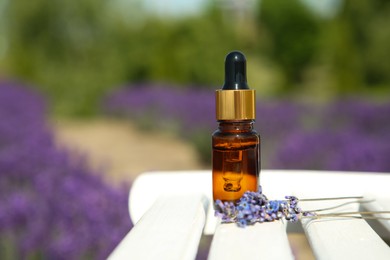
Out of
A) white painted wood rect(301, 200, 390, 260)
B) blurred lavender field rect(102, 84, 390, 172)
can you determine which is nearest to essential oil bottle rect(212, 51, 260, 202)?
white painted wood rect(301, 200, 390, 260)

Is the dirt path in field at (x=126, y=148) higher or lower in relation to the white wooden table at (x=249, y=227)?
lower

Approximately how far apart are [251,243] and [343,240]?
13 cm

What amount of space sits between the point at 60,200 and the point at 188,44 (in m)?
11.7

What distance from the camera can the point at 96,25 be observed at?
667 inches

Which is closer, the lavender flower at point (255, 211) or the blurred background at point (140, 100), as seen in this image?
the lavender flower at point (255, 211)

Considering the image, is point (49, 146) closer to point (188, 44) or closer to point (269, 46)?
point (188, 44)

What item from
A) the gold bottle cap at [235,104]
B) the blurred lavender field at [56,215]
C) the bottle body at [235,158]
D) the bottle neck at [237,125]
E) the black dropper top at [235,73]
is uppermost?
the black dropper top at [235,73]

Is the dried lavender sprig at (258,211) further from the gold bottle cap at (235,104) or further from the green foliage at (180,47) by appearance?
the green foliage at (180,47)

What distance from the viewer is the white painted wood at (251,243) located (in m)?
0.83

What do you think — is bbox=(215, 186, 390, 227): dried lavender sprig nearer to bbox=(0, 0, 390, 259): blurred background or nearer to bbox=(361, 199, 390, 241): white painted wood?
bbox=(361, 199, 390, 241): white painted wood

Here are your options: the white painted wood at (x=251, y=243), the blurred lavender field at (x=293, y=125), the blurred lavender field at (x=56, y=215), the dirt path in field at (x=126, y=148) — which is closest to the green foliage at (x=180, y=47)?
the blurred lavender field at (x=293, y=125)

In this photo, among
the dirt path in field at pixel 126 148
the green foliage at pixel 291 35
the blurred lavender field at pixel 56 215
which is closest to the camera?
the blurred lavender field at pixel 56 215

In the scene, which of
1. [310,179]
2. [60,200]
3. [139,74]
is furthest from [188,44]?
[310,179]

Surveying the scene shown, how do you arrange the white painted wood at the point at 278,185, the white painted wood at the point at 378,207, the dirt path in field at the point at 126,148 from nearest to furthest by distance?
the white painted wood at the point at 378,207
the white painted wood at the point at 278,185
the dirt path in field at the point at 126,148
